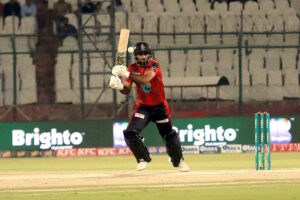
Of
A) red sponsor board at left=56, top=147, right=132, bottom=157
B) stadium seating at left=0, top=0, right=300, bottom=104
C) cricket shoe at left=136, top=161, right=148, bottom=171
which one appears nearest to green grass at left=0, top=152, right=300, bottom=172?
red sponsor board at left=56, top=147, right=132, bottom=157

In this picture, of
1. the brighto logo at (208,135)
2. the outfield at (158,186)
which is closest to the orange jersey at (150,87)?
the outfield at (158,186)

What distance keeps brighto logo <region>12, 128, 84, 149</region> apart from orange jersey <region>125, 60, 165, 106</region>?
9068mm

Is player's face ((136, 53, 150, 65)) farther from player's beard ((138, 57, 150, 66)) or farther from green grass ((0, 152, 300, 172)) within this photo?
green grass ((0, 152, 300, 172))

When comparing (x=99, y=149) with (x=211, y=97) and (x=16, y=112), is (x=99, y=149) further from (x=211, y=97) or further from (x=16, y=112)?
(x=211, y=97)

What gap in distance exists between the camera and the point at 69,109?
76.1 ft

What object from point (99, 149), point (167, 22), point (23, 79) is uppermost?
point (167, 22)

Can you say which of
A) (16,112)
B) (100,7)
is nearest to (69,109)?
(16,112)

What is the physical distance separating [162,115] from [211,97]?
1204cm

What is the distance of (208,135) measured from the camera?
814 inches

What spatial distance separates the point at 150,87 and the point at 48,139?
9.42 metres

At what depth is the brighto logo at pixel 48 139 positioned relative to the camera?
20547 mm

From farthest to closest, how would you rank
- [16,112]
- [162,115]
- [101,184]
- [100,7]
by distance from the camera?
[100,7] → [16,112] → [162,115] → [101,184]

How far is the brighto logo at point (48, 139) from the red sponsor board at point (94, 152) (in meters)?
0.17

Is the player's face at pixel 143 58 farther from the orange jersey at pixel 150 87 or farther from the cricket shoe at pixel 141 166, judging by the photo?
the cricket shoe at pixel 141 166
